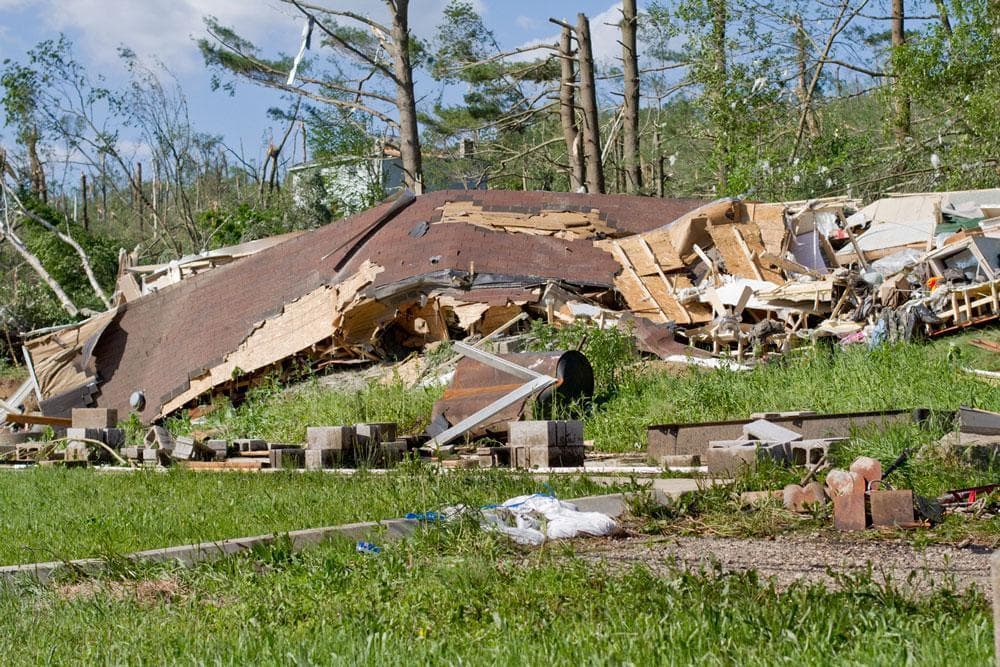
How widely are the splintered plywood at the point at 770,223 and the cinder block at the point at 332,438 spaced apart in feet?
33.0

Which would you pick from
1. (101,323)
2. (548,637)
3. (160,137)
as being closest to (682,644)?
(548,637)

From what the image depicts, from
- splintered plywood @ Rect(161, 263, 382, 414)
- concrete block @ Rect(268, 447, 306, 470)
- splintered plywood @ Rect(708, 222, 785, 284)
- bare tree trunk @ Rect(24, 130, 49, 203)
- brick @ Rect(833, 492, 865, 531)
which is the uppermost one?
bare tree trunk @ Rect(24, 130, 49, 203)

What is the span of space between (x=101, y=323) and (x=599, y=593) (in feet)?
59.2

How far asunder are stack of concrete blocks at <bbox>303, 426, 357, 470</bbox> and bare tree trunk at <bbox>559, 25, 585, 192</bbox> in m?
20.8

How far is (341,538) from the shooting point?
5484 mm

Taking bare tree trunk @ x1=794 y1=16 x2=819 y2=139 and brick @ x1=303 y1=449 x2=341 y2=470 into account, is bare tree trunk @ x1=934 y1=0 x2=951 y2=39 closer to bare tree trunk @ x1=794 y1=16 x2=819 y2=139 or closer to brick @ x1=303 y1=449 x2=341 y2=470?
bare tree trunk @ x1=794 y1=16 x2=819 y2=139

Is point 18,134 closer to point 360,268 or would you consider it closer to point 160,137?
point 160,137

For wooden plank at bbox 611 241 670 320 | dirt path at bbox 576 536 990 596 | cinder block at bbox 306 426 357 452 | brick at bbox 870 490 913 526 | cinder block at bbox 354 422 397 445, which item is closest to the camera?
dirt path at bbox 576 536 990 596

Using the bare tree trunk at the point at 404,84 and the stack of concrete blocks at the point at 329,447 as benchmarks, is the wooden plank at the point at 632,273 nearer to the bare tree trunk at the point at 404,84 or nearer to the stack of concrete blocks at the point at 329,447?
the stack of concrete blocks at the point at 329,447

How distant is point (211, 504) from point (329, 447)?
2.69 metres

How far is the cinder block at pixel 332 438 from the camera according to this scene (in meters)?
10.0

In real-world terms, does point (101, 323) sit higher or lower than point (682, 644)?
higher

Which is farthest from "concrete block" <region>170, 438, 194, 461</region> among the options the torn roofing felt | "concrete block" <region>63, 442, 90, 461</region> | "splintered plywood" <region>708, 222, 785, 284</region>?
"splintered plywood" <region>708, 222, 785, 284</region>

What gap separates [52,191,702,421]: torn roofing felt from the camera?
17.5 m
